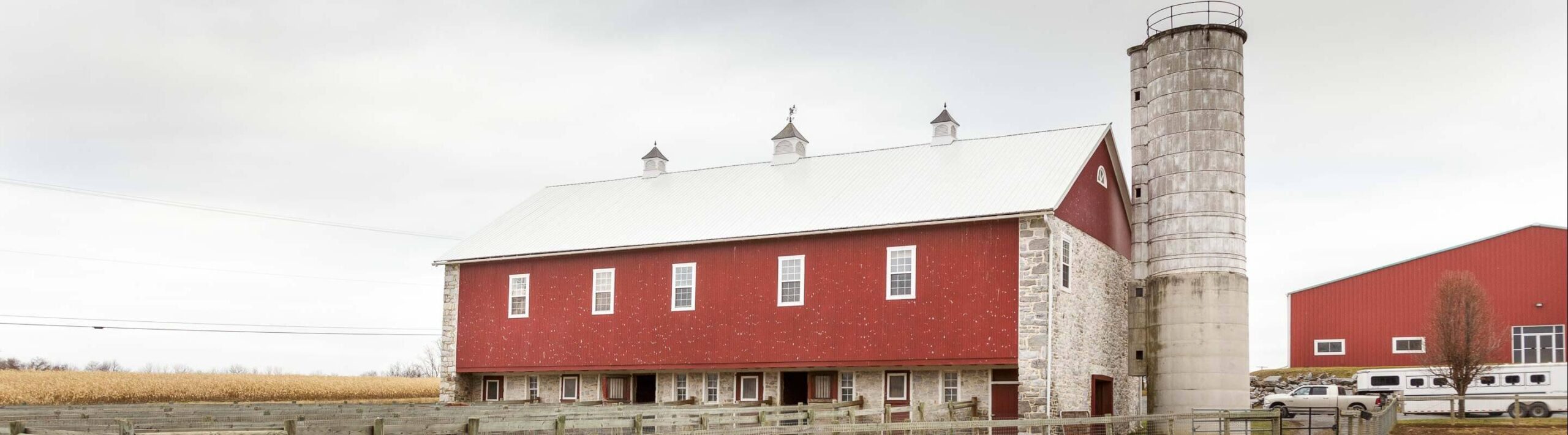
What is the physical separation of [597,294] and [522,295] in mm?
2965

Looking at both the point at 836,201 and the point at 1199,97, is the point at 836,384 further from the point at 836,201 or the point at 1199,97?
the point at 1199,97

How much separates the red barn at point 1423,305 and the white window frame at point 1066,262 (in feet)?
66.6

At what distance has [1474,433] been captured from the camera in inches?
1057

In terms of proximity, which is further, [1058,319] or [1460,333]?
[1460,333]

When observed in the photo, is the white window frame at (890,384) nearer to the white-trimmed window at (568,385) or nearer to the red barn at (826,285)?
the red barn at (826,285)

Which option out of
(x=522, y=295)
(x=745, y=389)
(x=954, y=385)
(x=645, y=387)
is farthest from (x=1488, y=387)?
(x=522, y=295)

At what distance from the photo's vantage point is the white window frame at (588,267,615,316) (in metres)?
34.2

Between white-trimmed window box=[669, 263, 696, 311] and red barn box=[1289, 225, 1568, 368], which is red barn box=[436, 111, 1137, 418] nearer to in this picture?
white-trimmed window box=[669, 263, 696, 311]

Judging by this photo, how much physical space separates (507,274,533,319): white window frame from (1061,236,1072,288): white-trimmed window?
15488mm

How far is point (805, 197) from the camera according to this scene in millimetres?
33125

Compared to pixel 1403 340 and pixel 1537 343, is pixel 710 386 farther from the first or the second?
pixel 1537 343

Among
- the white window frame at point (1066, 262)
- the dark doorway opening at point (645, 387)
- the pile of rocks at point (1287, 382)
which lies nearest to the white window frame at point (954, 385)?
the white window frame at point (1066, 262)

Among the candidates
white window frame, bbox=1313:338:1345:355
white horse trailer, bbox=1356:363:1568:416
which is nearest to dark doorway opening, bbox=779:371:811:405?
white horse trailer, bbox=1356:363:1568:416

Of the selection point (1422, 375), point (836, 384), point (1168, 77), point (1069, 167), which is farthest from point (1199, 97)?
point (1422, 375)
